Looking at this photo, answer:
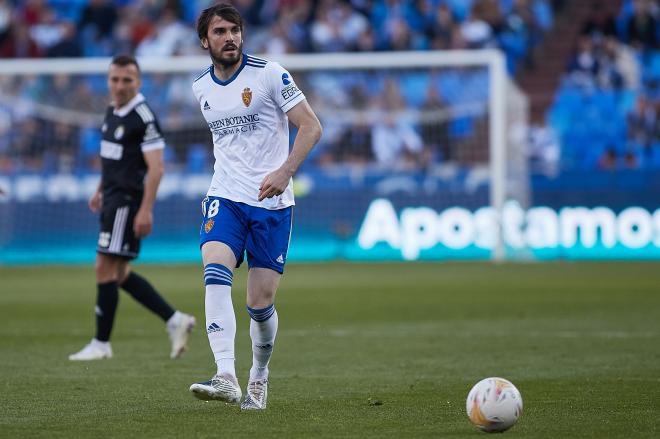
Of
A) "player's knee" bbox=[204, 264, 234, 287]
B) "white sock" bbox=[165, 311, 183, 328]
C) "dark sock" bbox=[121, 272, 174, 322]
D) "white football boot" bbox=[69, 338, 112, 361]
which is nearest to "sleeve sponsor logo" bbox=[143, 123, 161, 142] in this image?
"dark sock" bbox=[121, 272, 174, 322]

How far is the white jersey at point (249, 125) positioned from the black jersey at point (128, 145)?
298 cm

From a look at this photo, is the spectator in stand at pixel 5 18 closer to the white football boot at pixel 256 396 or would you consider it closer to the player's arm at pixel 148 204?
the player's arm at pixel 148 204

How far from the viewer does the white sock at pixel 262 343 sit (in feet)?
22.6

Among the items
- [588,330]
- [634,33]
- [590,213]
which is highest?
[634,33]

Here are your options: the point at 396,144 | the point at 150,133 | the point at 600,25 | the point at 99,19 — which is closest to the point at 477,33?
the point at 600,25

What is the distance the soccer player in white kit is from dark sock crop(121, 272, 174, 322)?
125 inches

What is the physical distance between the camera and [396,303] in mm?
14641

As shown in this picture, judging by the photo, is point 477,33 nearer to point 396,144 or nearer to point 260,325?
point 396,144

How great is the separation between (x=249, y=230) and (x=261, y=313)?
0.46 m

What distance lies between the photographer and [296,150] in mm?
6668

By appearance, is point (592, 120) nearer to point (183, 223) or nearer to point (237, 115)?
point (183, 223)

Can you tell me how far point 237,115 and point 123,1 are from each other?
23758 millimetres

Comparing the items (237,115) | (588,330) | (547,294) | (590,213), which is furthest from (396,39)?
(237,115)

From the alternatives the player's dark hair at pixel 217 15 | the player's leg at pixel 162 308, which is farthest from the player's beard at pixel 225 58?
the player's leg at pixel 162 308
